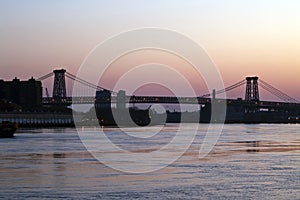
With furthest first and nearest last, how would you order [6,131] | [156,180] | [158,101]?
[158,101] → [6,131] → [156,180]

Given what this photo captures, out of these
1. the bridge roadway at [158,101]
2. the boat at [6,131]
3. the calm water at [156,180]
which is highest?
the bridge roadway at [158,101]

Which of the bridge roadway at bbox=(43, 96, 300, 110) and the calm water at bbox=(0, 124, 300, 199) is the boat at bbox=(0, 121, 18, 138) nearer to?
the calm water at bbox=(0, 124, 300, 199)

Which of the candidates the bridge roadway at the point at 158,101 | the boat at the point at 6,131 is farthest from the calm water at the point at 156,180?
the bridge roadway at the point at 158,101

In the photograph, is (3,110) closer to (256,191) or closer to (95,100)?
(95,100)

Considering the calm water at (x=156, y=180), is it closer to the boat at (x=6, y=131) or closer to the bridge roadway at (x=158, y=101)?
the boat at (x=6, y=131)

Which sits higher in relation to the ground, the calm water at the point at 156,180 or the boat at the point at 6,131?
the boat at the point at 6,131

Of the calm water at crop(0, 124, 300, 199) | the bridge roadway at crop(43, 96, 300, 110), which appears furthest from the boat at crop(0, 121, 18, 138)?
the bridge roadway at crop(43, 96, 300, 110)

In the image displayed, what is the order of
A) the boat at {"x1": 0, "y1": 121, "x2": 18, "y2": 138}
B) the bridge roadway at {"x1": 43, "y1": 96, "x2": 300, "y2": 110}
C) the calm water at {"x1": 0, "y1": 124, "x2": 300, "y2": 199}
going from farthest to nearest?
the bridge roadway at {"x1": 43, "y1": 96, "x2": 300, "y2": 110} → the boat at {"x1": 0, "y1": 121, "x2": 18, "y2": 138} → the calm water at {"x1": 0, "y1": 124, "x2": 300, "y2": 199}

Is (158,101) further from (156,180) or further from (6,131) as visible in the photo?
(156,180)

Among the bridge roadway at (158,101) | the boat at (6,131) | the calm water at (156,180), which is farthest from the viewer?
the bridge roadway at (158,101)

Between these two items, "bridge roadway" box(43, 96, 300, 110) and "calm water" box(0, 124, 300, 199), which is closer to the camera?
"calm water" box(0, 124, 300, 199)

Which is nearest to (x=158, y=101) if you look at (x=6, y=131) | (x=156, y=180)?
(x=6, y=131)

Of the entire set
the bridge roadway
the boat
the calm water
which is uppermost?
the bridge roadway

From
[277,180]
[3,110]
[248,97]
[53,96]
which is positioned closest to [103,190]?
[277,180]
